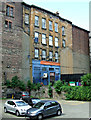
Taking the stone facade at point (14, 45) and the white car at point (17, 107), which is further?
the stone facade at point (14, 45)

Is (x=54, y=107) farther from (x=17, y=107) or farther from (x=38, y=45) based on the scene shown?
(x=38, y=45)

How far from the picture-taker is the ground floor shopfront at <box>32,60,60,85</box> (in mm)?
41597

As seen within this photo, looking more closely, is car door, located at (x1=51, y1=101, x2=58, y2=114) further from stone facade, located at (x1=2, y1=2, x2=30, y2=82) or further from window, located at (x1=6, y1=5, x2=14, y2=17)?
window, located at (x1=6, y1=5, x2=14, y2=17)

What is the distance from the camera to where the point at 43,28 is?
147ft

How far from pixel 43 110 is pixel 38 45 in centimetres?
2668

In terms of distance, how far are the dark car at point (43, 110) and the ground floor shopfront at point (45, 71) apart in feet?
72.6

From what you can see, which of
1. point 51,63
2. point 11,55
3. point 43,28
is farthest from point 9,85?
point 43,28

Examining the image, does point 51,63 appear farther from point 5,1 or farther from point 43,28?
point 5,1

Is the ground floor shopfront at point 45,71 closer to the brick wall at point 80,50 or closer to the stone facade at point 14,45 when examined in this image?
the stone facade at point 14,45

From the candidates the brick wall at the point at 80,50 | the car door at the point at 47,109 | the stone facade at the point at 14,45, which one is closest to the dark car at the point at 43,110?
the car door at the point at 47,109

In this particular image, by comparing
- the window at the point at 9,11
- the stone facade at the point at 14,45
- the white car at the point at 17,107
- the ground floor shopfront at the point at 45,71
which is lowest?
the white car at the point at 17,107

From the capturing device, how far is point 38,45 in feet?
142

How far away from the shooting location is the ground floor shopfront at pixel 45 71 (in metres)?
41.6

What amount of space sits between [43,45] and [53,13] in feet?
29.7
